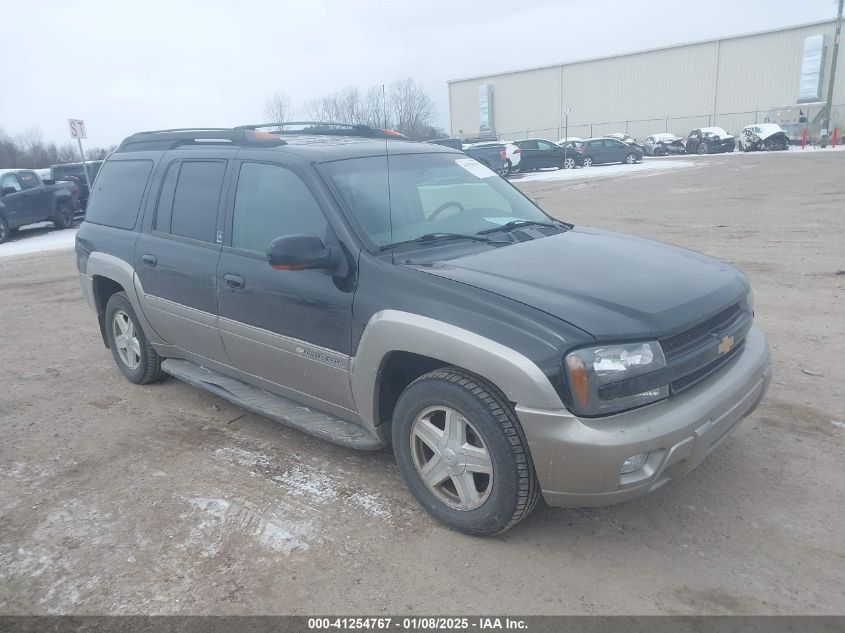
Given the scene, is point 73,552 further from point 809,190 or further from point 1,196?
point 809,190

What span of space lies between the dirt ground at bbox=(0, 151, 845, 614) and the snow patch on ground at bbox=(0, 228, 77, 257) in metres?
10.1

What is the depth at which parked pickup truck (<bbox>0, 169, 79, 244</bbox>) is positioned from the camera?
16.1 metres

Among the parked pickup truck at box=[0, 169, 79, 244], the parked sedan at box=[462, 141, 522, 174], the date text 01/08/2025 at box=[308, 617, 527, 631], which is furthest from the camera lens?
the parked sedan at box=[462, 141, 522, 174]

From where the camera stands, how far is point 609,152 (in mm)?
32562

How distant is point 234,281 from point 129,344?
6.22 ft

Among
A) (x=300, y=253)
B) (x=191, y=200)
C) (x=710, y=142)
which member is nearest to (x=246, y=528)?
(x=300, y=253)

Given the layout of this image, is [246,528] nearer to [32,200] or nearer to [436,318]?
[436,318]

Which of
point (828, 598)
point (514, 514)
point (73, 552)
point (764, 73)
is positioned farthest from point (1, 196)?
point (764, 73)

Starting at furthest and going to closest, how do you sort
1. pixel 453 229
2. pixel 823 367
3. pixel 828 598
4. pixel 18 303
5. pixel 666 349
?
pixel 18 303
pixel 823 367
pixel 453 229
pixel 666 349
pixel 828 598

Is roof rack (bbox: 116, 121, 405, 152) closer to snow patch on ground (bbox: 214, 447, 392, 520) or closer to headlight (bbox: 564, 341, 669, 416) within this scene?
snow patch on ground (bbox: 214, 447, 392, 520)

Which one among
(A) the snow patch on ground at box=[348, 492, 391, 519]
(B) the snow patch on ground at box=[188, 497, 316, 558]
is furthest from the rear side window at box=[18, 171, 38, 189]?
(A) the snow patch on ground at box=[348, 492, 391, 519]

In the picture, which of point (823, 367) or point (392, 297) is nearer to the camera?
point (392, 297)

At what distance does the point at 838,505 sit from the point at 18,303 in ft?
30.4

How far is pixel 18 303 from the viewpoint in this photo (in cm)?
889
